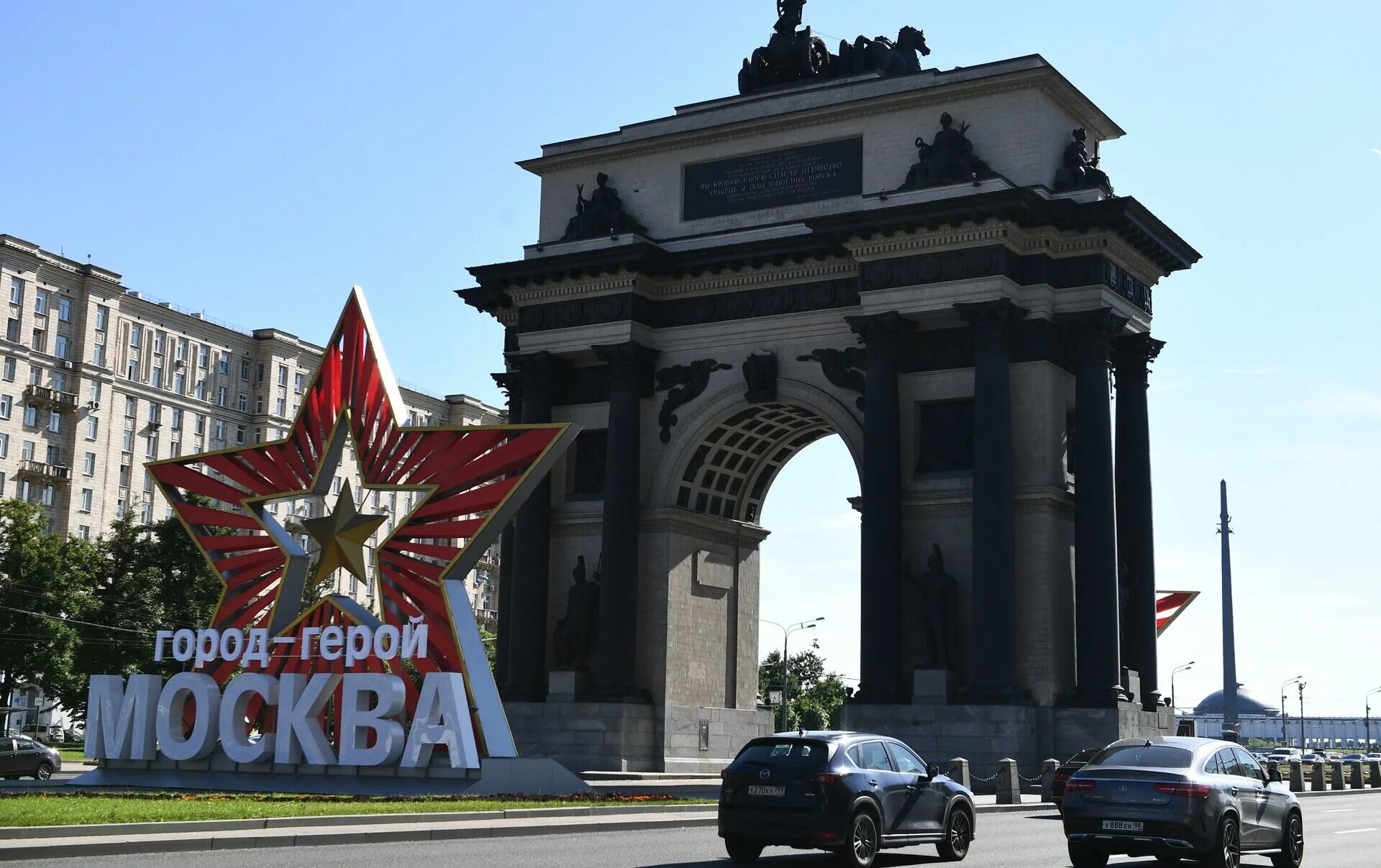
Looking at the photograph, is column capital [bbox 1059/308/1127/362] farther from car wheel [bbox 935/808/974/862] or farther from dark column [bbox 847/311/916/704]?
car wheel [bbox 935/808/974/862]

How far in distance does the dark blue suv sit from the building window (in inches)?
1055

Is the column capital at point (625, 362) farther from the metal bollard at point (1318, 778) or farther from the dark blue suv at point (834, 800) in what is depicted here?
the dark blue suv at point (834, 800)

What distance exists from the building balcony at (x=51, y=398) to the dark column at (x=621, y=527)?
58.0 meters

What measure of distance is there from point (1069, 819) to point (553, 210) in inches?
1610

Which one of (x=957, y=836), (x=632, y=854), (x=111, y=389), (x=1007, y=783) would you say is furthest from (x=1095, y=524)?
(x=111, y=389)

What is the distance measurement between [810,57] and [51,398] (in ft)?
208

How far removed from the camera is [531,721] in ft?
176

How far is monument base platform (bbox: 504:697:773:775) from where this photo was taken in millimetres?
52031

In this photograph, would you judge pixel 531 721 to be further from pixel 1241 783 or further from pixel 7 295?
pixel 7 295

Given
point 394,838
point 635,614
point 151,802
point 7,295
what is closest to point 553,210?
point 635,614

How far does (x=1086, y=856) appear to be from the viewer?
22.7 meters

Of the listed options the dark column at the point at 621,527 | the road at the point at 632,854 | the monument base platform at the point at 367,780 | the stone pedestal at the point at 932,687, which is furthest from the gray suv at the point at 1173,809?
the dark column at the point at 621,527

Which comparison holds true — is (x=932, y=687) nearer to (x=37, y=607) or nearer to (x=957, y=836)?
(x=957, y=836)

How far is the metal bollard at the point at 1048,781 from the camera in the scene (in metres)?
40.1
